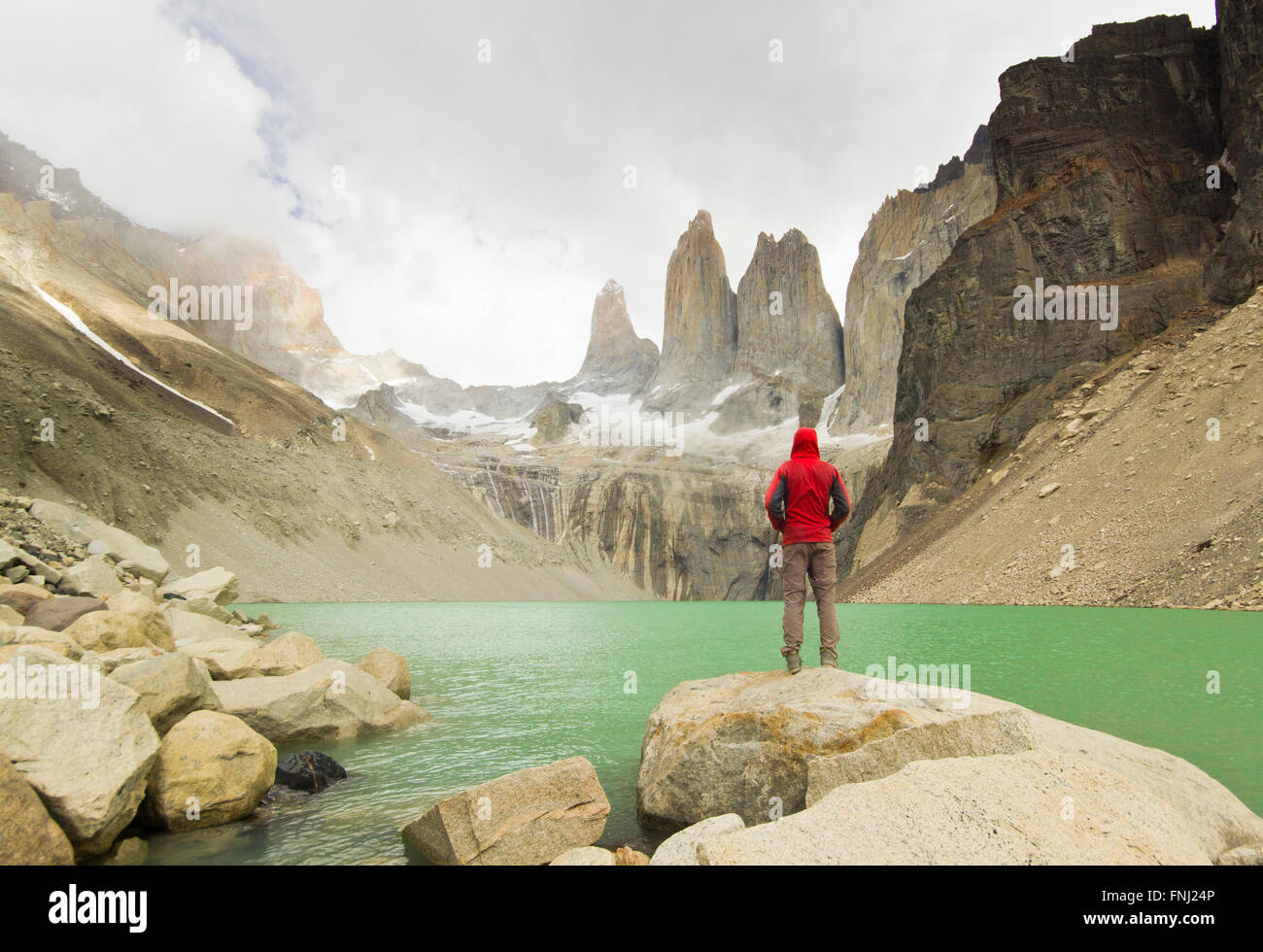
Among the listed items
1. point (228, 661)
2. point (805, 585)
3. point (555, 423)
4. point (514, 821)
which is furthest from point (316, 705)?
point (555, 423)

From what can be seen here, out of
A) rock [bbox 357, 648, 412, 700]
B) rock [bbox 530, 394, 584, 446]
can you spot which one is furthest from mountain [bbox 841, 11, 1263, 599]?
rock [bbox 530, 394, 584, 446]

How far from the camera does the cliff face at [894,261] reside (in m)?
103

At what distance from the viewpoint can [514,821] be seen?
5258mm

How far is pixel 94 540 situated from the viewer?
22.0 m

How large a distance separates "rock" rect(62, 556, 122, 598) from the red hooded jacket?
15.5 meters

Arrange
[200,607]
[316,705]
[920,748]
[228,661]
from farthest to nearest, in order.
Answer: [200,607] → [228,661] → [316,705] → [920,748]

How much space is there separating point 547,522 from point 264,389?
45766mm

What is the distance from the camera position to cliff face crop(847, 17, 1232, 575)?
4466 cm

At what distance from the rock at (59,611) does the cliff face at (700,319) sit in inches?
5451

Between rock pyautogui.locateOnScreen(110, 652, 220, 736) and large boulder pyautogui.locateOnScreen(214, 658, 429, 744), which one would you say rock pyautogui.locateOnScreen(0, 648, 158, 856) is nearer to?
rock pyautogui.locateOnScreen(110, 652, 220, 736)

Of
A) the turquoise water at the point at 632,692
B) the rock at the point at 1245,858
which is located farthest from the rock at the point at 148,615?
the rock at the point at 1245,858

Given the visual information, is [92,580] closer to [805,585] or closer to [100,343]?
[805,585]

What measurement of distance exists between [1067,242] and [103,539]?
186 ft
